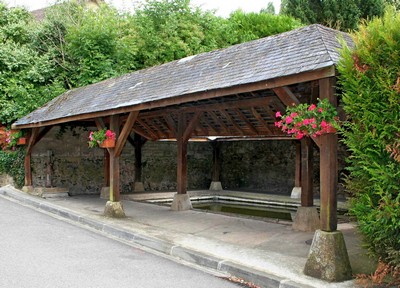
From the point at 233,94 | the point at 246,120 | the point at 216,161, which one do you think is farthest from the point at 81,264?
the point at 216,161

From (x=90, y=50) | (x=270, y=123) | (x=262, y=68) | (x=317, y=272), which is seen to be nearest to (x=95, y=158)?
(x=90, y=50)

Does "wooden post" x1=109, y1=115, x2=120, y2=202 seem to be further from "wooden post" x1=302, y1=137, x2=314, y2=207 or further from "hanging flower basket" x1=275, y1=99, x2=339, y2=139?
"hanging flower basket" x1=275, y1=99, x2=339, y2=139

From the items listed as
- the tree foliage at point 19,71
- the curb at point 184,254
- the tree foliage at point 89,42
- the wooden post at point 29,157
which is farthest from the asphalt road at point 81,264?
the tree foliage at point 89,42

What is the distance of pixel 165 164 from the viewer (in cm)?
1599

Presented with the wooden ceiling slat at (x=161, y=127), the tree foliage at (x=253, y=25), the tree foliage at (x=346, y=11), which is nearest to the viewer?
the wooden ceiling slat at (x=161, y=127)

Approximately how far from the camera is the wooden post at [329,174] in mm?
4609

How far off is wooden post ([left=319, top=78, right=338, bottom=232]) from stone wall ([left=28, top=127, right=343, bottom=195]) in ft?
31.4

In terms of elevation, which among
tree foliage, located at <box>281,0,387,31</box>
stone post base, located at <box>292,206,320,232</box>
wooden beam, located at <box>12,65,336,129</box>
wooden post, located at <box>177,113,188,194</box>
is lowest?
stone post base, located at <box>292,206,320,232</box>

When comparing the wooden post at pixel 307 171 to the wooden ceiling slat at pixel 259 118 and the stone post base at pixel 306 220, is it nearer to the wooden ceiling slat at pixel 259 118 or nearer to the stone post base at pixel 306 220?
the stone post base at pixel 306 220

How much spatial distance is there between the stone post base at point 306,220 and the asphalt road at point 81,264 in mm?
2749

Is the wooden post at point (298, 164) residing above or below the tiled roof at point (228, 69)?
below

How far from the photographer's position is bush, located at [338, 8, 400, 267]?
3.88 meters

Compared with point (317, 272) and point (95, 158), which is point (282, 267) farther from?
point (95, 158)

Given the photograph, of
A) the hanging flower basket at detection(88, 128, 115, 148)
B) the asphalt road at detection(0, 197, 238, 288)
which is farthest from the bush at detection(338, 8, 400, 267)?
the hanging flower basket at detection(88, 128, 115, 148)
